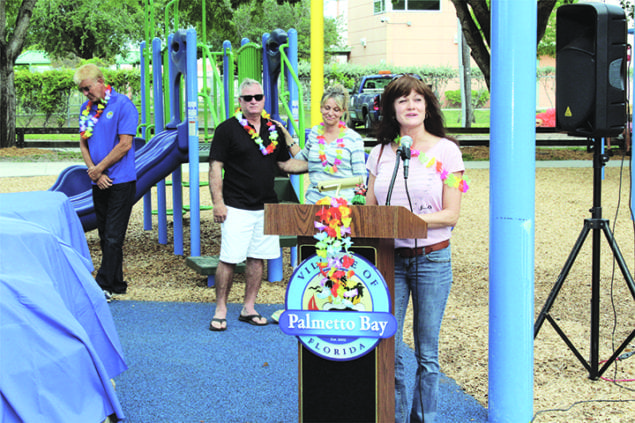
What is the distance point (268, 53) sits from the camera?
28.4 feet

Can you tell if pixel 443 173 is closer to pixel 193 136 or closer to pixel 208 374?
pixel 208 374

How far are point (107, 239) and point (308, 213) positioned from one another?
13.6 ft

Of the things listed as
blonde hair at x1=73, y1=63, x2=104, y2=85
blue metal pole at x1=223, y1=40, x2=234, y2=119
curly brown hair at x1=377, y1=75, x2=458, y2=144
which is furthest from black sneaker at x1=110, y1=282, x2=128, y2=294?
curly brown hair at x1=377, y1=75, x2=458, y2=144

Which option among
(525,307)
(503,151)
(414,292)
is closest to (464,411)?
(525,307)

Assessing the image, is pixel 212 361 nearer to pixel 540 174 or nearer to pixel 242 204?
pixel 242 204

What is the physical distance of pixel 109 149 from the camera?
6.84 m

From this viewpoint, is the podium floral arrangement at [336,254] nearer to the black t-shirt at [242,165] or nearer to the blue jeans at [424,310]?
the blue jeans at [424,310]

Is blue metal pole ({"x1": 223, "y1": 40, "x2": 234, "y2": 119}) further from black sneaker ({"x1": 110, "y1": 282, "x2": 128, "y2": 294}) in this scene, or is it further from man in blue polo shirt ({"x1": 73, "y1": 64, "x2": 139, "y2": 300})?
black sneaker ({"x1": 110, "y1": 282, "x2": 128, "y2": 294})

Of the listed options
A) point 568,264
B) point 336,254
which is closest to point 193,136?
point 568,264

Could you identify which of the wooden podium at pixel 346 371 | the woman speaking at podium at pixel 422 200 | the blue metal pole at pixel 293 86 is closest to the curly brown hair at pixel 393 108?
the woman speaking at podium at pixel 422 200

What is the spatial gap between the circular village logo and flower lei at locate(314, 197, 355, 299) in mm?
13

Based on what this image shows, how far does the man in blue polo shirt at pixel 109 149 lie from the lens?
6.79m

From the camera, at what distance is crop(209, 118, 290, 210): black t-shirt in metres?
5.72

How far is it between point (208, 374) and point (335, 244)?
2.21 meters
